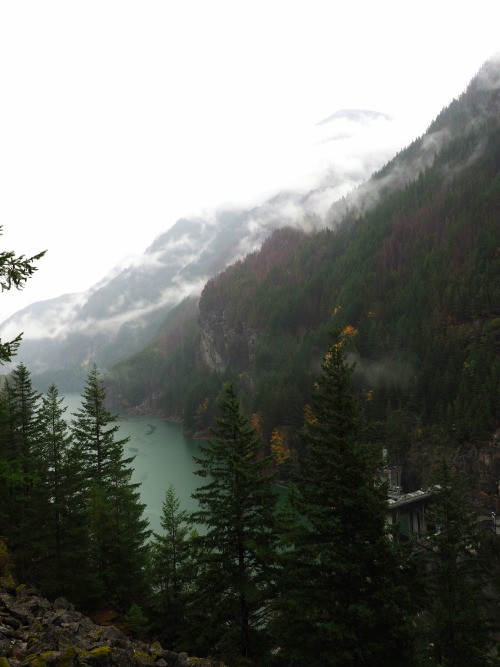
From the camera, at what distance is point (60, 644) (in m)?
8.01

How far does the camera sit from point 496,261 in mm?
74125

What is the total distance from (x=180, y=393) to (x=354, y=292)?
70.9 metres

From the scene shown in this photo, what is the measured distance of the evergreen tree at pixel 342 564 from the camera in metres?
8.95

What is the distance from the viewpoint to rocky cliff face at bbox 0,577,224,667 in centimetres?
724

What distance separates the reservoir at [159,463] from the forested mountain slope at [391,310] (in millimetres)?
10556

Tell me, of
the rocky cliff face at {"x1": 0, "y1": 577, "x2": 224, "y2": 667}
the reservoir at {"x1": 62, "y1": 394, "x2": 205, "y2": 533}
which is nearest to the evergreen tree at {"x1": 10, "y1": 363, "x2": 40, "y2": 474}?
the rocky cliff face at {"x1": 0, "y1": 577, "x2": 224, "y2": 667}

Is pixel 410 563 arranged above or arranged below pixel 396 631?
above

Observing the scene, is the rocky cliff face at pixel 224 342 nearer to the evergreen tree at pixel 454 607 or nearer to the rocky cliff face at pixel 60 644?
the evergreen tree at pixel 454 607

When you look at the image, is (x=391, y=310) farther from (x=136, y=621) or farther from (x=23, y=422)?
(x=136, y=621)

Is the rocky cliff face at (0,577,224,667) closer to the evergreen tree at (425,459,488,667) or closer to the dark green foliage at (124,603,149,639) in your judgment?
the dark green foliage at (124,603,149,639)

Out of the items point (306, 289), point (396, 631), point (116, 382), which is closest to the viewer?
point (396, 631)


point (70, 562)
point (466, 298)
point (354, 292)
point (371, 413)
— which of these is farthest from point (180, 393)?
point (70, 562)

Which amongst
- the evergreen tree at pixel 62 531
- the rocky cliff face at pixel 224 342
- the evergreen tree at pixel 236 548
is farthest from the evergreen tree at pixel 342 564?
the rocky cliff face at pixel 224 342

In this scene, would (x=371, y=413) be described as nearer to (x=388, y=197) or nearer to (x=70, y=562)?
(x=70, y=562)
